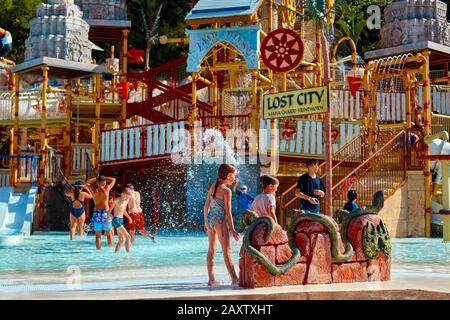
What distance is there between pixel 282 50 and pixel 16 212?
852 centimetres

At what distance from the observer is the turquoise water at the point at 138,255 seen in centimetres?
1193

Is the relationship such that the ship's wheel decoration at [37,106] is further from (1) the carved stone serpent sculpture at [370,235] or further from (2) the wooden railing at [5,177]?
(1) the carved stone serpent sculpture at [370,235]

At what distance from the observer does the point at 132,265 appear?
39.3 feet

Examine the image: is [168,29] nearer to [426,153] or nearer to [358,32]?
[358,32]

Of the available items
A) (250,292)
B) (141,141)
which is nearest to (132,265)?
(250,292)

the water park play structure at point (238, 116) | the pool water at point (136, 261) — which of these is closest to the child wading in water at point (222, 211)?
the pool water at point (136, 261)

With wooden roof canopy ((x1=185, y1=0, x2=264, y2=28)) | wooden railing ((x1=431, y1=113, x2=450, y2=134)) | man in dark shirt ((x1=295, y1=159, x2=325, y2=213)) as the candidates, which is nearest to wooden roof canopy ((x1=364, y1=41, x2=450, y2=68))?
wooden railing ((x1=431, y1=113, x2=450, y2=134))

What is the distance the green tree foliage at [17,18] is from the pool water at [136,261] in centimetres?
2276

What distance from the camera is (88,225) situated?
21.9 m

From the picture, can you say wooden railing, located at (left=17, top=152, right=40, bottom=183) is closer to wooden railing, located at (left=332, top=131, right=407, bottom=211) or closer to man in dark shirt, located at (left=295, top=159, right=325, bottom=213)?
wooden railing, located at (left=332, top=131, right=407, bottom=211)

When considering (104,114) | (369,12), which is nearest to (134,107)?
(104,114)

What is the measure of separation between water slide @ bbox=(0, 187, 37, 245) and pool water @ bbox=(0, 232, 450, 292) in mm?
1064

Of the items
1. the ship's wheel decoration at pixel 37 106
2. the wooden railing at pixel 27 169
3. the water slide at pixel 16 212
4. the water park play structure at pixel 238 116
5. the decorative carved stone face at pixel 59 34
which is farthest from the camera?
the ship's wheel decoration at pixel 37 106

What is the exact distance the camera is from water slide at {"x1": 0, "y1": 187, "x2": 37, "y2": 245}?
65.9ft
